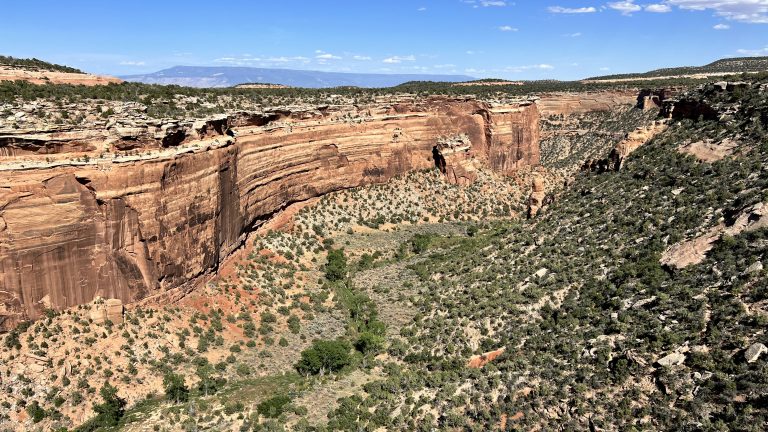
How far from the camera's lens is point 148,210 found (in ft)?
99.0

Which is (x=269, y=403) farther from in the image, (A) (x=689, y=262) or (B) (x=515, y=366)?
(A) (x=689, y=262)

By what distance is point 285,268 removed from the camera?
Answer: 44.0 m

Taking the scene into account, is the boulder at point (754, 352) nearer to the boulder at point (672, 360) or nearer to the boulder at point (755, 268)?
the boulder at point (672, 360)

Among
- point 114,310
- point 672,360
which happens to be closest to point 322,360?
point 114,310

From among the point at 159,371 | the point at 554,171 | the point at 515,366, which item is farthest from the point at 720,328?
the point at 554,171

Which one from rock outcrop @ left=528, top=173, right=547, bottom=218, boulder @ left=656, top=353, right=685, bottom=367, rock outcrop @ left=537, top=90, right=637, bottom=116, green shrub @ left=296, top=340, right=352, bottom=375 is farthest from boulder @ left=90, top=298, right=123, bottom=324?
rock outcrop @ left=537, top=90, right=637, bottom=116

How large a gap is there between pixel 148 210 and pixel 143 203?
0.59 meters

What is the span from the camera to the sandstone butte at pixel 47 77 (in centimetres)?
3997

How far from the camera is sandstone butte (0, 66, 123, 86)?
131 ft

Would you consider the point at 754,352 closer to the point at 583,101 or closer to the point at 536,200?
the point at 536,200

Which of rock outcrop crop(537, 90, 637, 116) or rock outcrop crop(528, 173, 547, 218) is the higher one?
rock outcrop crop(537, 90, 637, 116)

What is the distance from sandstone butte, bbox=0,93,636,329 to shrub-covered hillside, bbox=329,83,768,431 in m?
15.5

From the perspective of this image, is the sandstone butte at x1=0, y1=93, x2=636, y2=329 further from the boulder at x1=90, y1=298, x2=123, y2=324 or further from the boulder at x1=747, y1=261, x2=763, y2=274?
the boulder at x1=747, y1=261, x2=763, y2=274

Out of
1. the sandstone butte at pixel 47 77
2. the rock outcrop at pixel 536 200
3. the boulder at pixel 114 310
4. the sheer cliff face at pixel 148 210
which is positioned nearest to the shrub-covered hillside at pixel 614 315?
the rock outcrop at pixel 536 200
